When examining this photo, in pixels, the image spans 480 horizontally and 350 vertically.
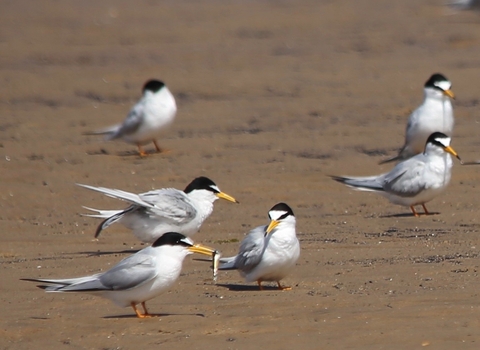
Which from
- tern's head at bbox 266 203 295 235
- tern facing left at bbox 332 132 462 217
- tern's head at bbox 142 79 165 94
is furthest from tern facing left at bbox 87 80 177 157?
tern's head at bbox 266 203 295 235

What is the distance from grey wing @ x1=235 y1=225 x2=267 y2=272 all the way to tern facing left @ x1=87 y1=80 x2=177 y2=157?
5157 mm

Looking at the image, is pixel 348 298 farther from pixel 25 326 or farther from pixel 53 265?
pixel 53 265

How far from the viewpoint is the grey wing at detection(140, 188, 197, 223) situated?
8.02 m

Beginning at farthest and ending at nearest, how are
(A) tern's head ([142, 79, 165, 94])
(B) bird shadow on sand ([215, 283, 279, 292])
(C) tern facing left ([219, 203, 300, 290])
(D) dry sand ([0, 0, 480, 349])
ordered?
(A) tern's head ([142, 79, 165, 94]), (B) bird shadow on sand ([215, 283, 279, 292]), (C) tern facing left ([219, 203, 300, 290]), (D) dry sand ([0, 0, 480, 349])

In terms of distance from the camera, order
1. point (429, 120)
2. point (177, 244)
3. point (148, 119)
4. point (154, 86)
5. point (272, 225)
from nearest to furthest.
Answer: point (177, 244)
point (272, 225)
point (429, 120)
point (148, 119)
point (154, 86)

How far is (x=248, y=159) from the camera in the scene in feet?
37.6

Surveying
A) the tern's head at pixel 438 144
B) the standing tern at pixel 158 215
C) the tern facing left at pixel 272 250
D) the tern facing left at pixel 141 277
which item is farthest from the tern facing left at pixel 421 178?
the tern facing left at pixel 141 277

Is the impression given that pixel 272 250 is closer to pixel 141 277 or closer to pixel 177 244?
pixel 177 244

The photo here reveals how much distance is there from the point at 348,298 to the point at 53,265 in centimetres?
231

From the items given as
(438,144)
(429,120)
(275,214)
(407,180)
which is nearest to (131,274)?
(275,214)

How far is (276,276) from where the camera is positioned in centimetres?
678

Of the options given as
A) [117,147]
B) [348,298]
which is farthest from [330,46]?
[348,298]

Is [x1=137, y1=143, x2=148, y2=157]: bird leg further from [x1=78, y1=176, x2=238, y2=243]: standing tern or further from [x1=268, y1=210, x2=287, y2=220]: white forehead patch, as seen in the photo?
[x1=268, y1=210, x2=287, y2=220]: white forehead patch

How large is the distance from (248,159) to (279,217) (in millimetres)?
4695
